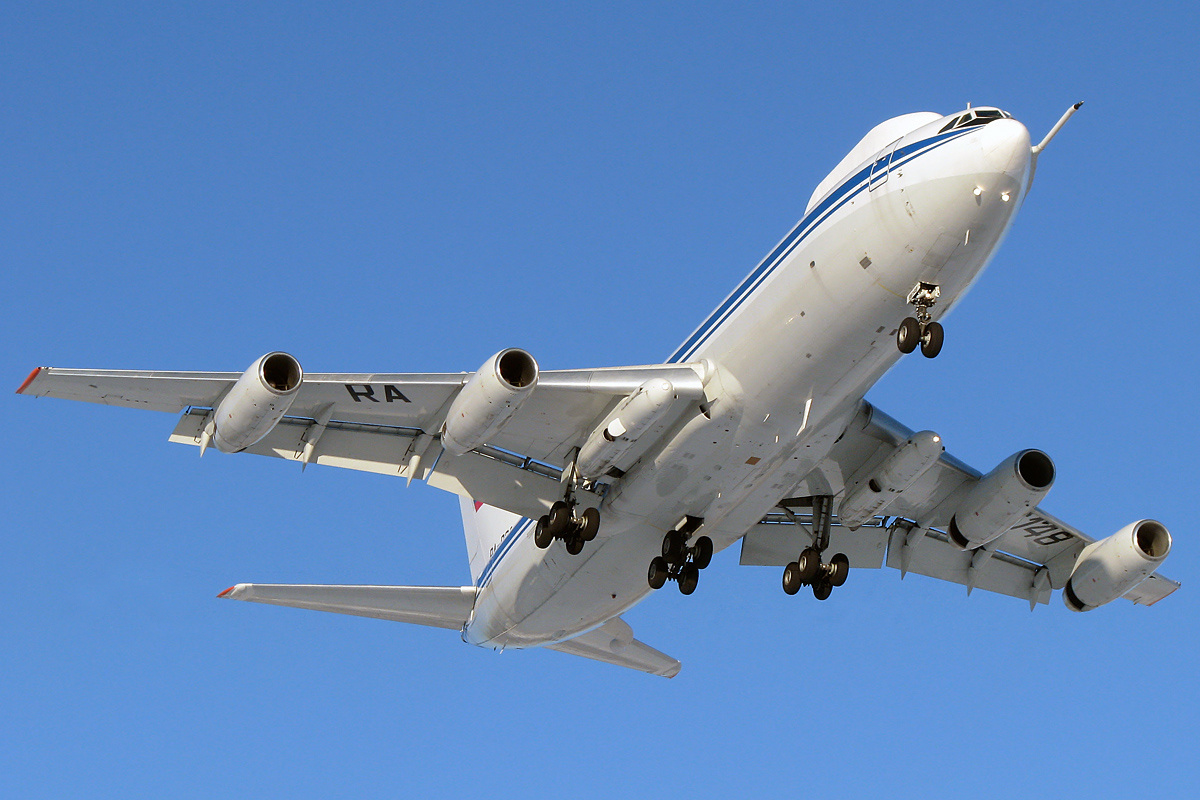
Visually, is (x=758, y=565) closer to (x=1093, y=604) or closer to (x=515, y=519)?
(x=515, y=519)

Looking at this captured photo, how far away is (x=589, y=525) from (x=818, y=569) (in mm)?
4165

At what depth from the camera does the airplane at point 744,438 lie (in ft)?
62.2

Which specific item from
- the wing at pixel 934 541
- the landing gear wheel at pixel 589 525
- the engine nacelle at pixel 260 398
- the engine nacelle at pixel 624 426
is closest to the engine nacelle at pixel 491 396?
the engine nacelle at pixel 624 426

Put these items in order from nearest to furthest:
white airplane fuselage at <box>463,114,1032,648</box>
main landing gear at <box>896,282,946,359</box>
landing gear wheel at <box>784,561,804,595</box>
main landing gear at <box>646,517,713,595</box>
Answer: white airplane fuselage at <box>463,114,1032,648</box> < main landing gear at <box>896,282,946,359</box> < main landing gear at <box>646,517,713,595</box> < landing gear wheel at <box>784,561,804,595</box>

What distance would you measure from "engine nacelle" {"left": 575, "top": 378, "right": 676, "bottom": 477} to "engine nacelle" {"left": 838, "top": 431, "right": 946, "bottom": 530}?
15.1 feet

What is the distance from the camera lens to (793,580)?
23.4 metres

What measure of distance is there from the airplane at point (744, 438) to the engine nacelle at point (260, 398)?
34mm

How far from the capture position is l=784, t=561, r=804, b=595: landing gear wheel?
23391 mm

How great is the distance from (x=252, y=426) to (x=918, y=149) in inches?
399

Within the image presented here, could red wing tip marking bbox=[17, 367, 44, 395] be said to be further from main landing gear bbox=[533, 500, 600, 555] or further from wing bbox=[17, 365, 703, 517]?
main landing gear bbox=[533, 500, 600, 555]

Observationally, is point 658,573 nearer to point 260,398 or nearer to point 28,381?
point 260,398

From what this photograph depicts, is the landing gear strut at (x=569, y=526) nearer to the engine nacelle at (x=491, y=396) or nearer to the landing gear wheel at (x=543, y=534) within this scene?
the landing gear wheel at (x=543, y=534)

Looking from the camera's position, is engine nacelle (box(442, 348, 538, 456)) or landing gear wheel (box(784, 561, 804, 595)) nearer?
engine nacelle (box(442, 348, 538, 456))

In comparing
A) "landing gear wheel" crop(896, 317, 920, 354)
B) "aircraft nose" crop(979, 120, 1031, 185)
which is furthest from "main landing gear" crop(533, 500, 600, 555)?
"aircraft nose" crop(979, 120, 1031, 185)
